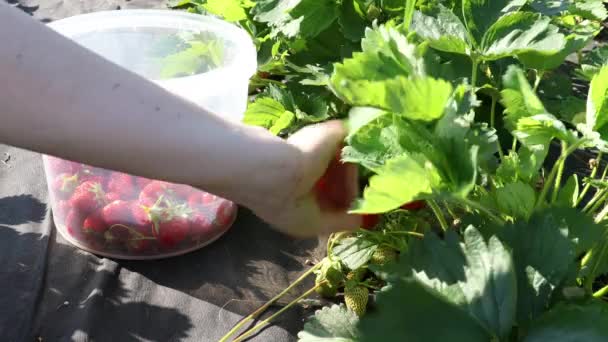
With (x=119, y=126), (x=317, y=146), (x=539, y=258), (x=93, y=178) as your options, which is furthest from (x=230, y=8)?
(x=539, y=258)

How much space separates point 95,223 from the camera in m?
1.42

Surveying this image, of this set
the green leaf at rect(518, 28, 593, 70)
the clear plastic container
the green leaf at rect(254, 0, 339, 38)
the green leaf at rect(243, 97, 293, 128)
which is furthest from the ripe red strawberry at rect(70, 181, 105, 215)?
the green leaf at rect(518, 28, 593, 70)

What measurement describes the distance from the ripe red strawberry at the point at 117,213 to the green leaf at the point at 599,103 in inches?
37.7

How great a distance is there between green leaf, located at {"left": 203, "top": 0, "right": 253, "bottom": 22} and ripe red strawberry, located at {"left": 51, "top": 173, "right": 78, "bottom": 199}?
1.52 feet

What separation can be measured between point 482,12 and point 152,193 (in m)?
0.78

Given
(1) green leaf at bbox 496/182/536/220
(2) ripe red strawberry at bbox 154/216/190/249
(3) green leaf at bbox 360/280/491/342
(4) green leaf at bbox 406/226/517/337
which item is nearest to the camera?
(3) green leaf at bbox 360/280/491/342

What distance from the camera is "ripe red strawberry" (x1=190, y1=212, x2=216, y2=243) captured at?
1424mm

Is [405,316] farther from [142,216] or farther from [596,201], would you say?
[142,216]

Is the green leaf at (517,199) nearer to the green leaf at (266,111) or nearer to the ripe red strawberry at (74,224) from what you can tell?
the green leaf at (266,111)

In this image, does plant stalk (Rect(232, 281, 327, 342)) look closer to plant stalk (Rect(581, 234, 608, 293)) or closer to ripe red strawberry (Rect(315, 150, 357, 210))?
ripe red strawberry (Rect(315, 150, 357, 210))

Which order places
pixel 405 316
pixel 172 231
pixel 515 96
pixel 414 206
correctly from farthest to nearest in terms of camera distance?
1. pixel 172 231
2. pixel 414 206
3. pixel 515 96
4. pixel 405 316

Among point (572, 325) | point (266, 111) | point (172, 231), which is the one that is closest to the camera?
point (572, 325)

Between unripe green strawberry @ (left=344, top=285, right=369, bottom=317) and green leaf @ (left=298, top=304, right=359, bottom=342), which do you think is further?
unripe green strawberry @ (left=344, top=285, right=369, bottom=317)

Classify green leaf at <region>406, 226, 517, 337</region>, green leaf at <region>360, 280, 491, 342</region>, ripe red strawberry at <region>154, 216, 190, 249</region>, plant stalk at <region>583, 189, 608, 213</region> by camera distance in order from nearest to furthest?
green leaf at <region>360, 280, 491, 342</region> → green leaf at <region>406, 226, 517, 337</region> → plant stalk at <region>583, 189, 608, 213</region> → ripe red strawberry at <region>154, 216, 190, 249</region>
